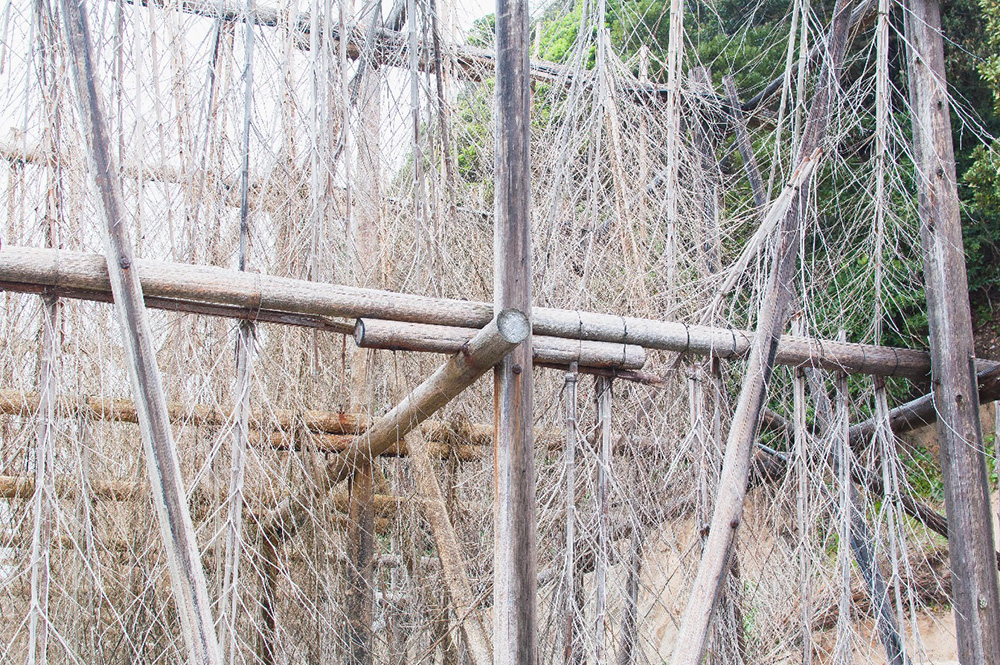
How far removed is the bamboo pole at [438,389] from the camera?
322cm

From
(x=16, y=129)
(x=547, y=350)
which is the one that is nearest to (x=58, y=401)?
(x=16, y=129)

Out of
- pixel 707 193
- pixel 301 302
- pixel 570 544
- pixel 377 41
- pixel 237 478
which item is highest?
pixel 377 41

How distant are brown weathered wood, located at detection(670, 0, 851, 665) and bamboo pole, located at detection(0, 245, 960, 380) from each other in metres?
0.20

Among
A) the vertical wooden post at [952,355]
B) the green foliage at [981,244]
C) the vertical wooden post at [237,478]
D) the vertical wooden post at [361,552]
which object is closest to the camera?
the vertical wooden post at [237,478]

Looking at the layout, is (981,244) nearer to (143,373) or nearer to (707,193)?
(707,193)

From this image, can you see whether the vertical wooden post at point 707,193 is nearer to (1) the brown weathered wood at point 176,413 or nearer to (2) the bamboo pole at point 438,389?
(2) the bamboo pole at point 438,389

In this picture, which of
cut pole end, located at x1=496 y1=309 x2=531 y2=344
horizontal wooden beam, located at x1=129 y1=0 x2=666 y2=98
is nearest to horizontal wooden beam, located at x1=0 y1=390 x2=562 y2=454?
cut pole end, located at x1=496 y1=309 x2=531 y2=344

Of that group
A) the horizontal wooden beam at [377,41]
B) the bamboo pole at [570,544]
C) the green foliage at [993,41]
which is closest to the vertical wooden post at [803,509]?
the bamboo pole at [570,544]

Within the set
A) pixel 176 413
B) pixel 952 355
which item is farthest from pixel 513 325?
pixel 952 355

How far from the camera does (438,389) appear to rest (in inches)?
142

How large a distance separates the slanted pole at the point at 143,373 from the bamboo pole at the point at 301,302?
0.13m

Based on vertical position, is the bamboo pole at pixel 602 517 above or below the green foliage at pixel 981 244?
below

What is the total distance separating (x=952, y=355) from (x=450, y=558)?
260 cm

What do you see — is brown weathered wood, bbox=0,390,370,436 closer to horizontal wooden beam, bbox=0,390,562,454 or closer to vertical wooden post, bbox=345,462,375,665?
horizontal wooden beam, bbox=0,390,562,454
